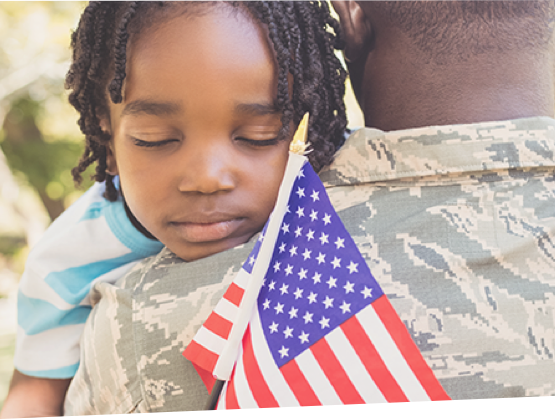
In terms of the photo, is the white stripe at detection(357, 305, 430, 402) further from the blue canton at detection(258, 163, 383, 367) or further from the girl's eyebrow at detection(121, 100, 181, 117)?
the girl's eyebrow at detection(121, 100, 181, 117)

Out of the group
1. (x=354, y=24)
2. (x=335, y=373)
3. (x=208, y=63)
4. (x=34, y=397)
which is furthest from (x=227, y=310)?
(x=34, y=397)

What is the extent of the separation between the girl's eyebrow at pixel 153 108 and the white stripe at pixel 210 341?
1.83ft

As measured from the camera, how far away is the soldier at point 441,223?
45.1 inches

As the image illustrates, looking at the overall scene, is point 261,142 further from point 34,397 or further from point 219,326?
point 34,397

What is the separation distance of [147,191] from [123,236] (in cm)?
36

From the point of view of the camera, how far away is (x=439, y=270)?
1185mm

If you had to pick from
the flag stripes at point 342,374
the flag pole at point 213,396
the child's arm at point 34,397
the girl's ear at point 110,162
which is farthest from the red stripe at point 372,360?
the child's arm at point 34,397

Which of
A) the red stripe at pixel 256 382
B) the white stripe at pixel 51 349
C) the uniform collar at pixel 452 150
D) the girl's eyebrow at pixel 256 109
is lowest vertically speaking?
the white stripe at pixel 51 349

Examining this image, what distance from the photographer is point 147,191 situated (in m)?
1.53

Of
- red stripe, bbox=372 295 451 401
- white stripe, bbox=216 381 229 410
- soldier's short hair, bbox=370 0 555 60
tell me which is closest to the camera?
red stripe, bbox=372 295 451 401

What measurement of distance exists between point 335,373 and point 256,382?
169 mm

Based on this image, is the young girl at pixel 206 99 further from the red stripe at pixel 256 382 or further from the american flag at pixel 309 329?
Answer: the red stripe at pixel 256 382

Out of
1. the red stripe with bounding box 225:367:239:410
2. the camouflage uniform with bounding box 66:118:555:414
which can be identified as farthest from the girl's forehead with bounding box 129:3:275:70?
the red stripe with bounding box 225:367:239:410

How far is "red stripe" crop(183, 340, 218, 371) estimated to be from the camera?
1.21 m
